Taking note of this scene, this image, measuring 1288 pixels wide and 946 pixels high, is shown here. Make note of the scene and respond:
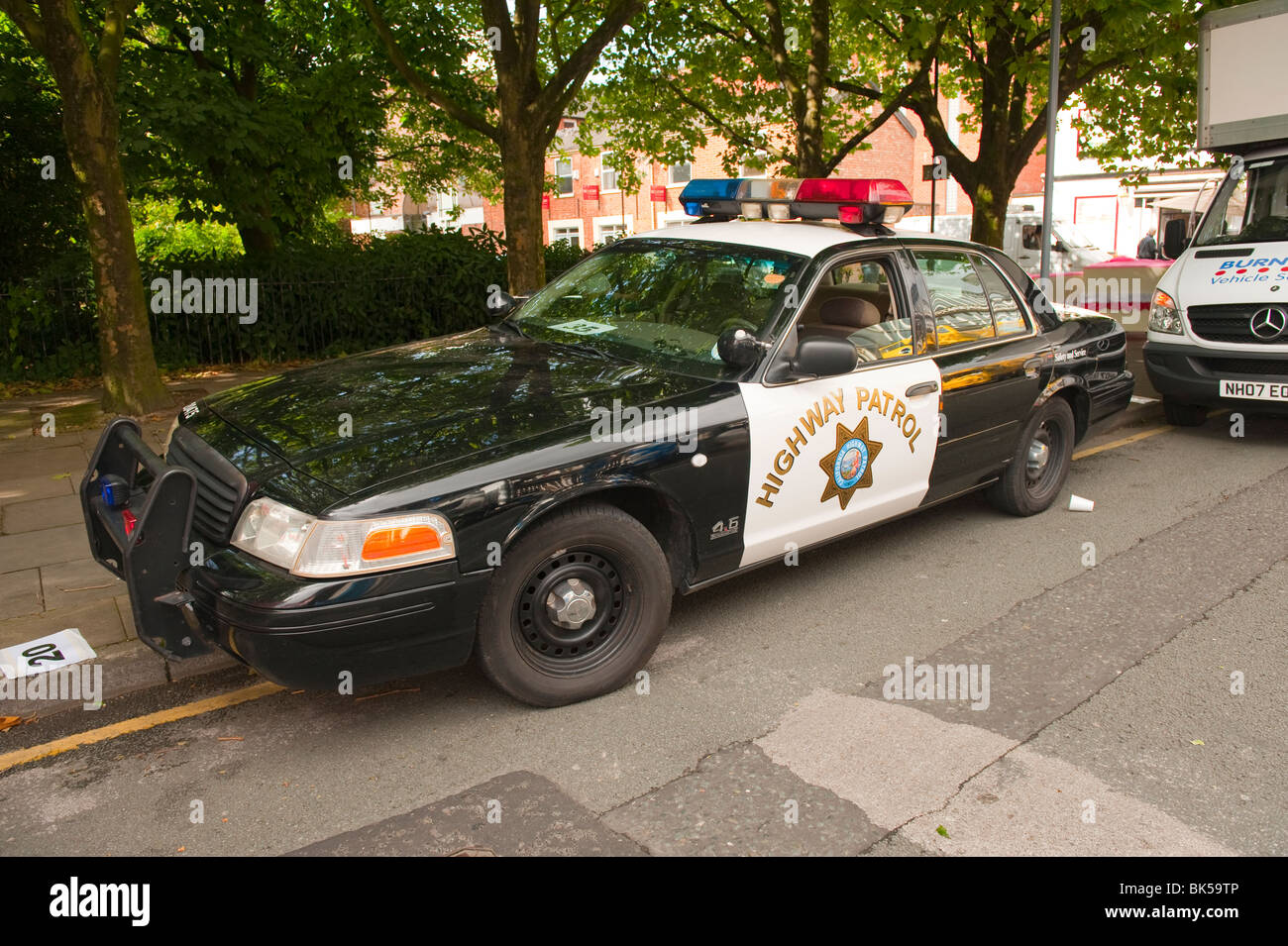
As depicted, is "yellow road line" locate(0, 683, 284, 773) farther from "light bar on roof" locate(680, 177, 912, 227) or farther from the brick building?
the brick building

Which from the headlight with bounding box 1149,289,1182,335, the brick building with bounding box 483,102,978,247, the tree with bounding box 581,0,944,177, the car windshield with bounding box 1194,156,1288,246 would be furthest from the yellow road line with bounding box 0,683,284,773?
the brick building with bounding box 483,102,978,247

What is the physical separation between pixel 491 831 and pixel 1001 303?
13.9 feet

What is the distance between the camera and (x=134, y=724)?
3.92m

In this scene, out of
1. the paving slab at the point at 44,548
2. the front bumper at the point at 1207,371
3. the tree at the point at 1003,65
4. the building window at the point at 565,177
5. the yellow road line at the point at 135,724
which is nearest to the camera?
the yellow road line at the point at 135,724

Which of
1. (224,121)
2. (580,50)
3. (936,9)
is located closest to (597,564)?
(580,50)

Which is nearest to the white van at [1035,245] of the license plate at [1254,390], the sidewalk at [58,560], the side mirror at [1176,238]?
the side mirror at [1176,238]

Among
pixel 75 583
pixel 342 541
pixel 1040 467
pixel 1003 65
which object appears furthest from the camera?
pixel 1003 65

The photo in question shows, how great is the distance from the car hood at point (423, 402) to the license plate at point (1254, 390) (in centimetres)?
556

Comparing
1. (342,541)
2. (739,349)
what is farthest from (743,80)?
(342,541)

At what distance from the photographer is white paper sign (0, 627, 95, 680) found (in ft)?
13.9

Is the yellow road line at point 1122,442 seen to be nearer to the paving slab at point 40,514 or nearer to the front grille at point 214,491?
the front grille at point 214,491

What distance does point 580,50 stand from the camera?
9539mm

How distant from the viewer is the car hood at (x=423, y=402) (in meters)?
3.60

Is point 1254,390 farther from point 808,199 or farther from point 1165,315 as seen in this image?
point 808,199
